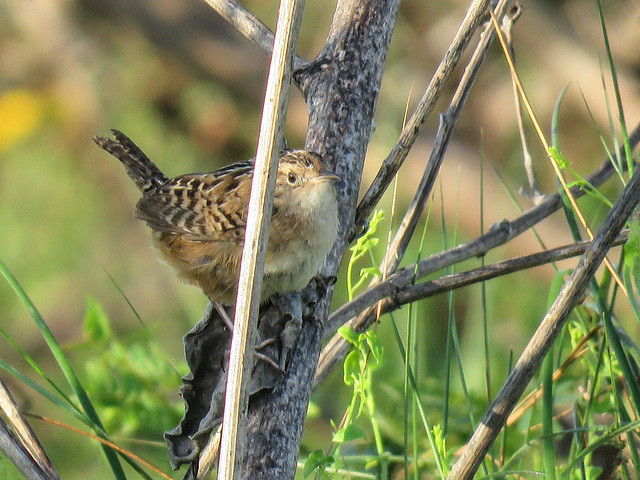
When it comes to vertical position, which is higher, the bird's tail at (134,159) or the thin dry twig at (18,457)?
the bird's tail at (134,159)

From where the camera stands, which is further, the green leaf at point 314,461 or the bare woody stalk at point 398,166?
the bare woody stalk at point 398,166

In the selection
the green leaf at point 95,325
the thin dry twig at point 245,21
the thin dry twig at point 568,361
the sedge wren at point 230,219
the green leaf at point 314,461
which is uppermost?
the thin dry twig at point 245,21

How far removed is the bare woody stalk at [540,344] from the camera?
5.98 ft

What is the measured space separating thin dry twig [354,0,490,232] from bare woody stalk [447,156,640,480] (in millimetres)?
638

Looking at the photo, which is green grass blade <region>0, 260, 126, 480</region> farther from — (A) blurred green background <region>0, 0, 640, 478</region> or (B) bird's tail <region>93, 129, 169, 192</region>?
(A) blurred green background <region>0, 0, 640, 478</region>

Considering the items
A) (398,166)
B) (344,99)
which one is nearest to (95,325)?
(344,99)

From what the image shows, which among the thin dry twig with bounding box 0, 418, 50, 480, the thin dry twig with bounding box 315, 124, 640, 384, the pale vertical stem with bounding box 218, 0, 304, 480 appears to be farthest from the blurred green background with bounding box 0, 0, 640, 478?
the pale vertical stem with bounding box 218, 0, 304, 480

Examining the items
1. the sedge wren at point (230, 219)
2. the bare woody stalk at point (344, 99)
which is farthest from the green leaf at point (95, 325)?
the bare woody stalk at point (344, 99)

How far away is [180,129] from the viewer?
7043mm

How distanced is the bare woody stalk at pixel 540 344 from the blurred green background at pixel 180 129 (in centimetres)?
260

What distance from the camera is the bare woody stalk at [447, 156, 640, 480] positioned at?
1.82m

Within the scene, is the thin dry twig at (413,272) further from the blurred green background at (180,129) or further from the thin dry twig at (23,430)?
the blurred green background at (180,129)

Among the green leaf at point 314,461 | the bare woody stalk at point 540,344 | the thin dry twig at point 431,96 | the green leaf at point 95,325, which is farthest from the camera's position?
the green leaf at point 95,325

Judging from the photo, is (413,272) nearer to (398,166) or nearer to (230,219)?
(398,166)
